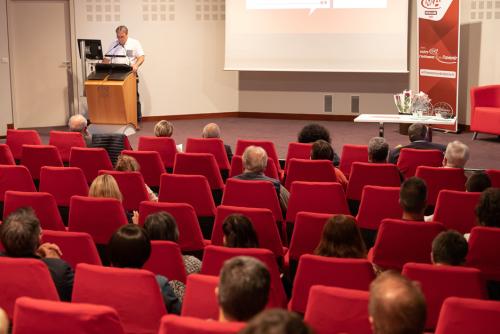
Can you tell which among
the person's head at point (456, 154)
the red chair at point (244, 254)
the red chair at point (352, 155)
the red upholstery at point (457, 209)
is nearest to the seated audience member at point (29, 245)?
the red chair at point (244, 254)

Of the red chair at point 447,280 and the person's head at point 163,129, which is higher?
the person's head at point 163,129

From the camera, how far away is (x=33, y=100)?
13.0 meters

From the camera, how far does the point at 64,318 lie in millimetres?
2756

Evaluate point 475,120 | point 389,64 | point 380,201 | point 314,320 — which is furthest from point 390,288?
point 389,64

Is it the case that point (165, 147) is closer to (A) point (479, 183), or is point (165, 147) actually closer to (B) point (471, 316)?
(A) point (479, 183)

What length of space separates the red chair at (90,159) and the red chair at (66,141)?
3.07ft

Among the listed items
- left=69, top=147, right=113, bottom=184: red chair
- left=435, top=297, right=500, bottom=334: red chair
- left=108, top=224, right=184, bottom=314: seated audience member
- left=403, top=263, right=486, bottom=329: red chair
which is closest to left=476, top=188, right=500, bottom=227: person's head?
left=403, top=263, right=486, bottom=329: red chair

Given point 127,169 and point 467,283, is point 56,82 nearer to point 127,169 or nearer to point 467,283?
point 127,169

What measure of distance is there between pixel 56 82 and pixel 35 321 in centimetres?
1084

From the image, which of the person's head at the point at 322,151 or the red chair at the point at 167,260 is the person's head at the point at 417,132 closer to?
the person's head at the point at 322,151

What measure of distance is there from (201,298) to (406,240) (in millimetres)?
1607

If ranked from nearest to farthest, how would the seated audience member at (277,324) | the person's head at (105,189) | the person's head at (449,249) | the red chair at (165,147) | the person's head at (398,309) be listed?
the seated audience member at (277,324) → the person's head at (398,309) → the person's head at (449,249) → the person's head at (105,189) → the red chair at (165,147)

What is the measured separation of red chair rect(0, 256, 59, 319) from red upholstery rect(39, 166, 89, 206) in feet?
7.90

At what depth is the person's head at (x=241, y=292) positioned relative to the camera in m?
2.58
